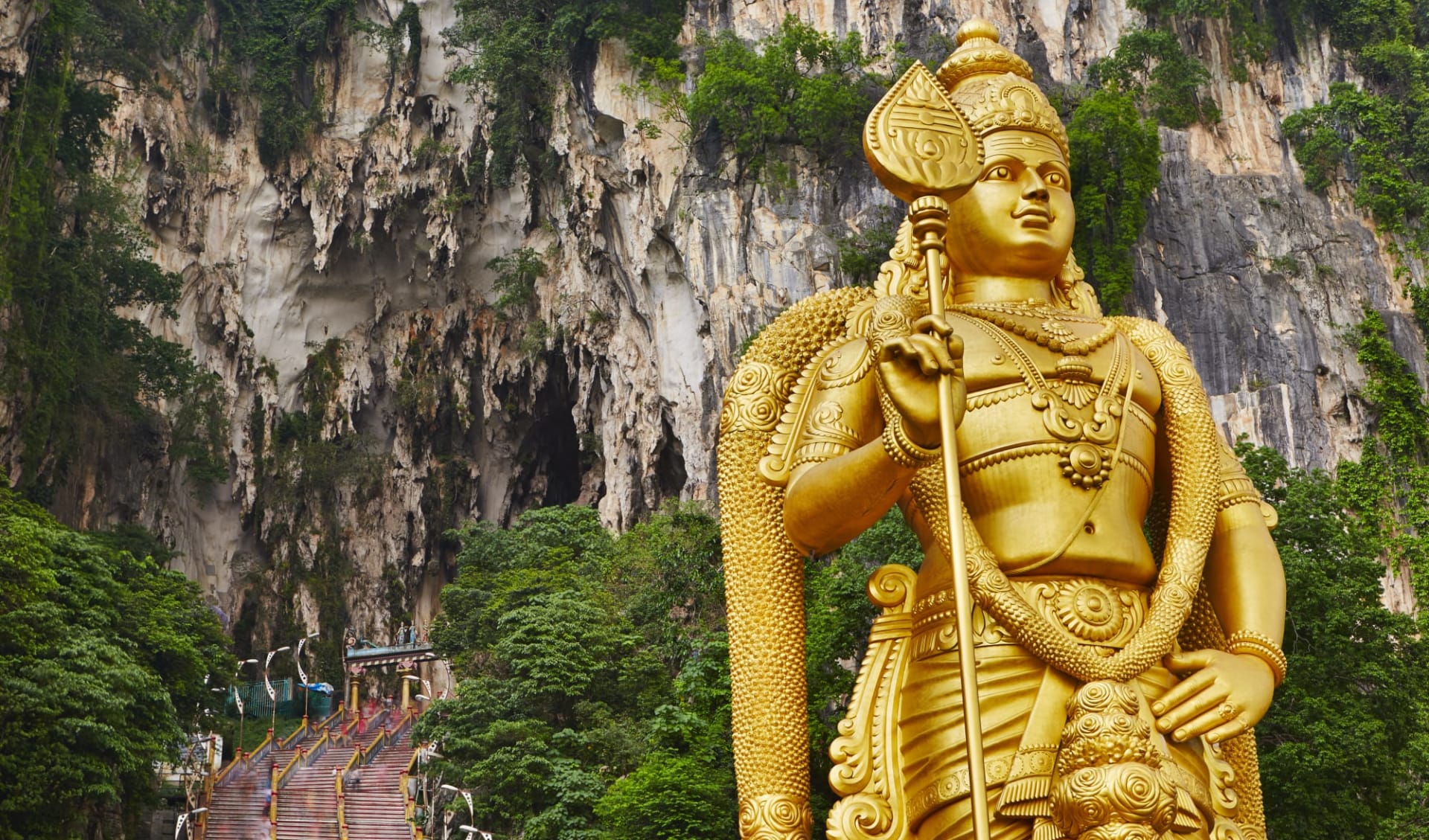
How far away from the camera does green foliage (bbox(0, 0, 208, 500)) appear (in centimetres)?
2078

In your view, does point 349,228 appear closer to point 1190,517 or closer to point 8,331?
point 8,331

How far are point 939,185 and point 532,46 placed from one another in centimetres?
2242

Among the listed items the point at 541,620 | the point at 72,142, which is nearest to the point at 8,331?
the point at 72,142

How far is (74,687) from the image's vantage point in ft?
44.4

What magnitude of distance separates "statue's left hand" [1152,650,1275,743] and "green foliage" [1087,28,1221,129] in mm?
17971

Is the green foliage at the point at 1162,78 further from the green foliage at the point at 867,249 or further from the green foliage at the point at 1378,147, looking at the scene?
the green foliage at the point at 867,249

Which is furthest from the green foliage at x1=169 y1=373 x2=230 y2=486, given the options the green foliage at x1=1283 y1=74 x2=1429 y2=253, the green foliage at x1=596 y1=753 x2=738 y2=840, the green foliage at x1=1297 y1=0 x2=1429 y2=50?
the green foliage at x1=1297 y1=0 x2=1429 y2=50

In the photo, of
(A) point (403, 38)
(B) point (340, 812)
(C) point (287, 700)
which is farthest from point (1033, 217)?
(A) point (403, 38)

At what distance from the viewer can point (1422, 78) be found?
65.8 feet

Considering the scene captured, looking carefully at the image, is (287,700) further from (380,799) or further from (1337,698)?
(1337,698)

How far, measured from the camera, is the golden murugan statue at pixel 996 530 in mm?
3326

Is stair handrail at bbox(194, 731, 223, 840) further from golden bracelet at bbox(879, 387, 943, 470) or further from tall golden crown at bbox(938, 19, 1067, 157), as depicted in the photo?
golden bracelet at bbox(879, 387, 943, 470)

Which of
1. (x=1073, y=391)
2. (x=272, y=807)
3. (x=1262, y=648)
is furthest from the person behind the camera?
(x=272, y=807)

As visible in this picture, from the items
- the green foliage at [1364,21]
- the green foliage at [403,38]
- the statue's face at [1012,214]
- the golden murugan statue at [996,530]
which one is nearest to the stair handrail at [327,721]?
the green foliage at [403,38]
